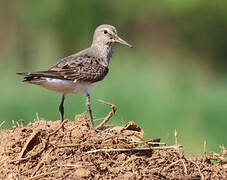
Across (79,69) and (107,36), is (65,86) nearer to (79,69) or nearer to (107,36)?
(79,69)

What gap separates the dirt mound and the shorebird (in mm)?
1969

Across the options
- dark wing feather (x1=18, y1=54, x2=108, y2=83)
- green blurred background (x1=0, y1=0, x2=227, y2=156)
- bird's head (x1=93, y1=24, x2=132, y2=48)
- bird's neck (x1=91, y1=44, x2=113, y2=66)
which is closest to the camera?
dark wing feather (x1=18, y1=54, x2=108, y2=83)

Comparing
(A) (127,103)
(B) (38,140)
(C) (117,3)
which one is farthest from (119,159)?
(C) (117,3)

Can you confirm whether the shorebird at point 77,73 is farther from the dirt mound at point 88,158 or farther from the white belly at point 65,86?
the dirt mound at point 88,158

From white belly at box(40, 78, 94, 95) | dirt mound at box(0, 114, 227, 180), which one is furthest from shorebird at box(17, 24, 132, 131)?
dirt mound at box(0, 114, 227, 180)

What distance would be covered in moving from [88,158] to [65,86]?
2.97 meters

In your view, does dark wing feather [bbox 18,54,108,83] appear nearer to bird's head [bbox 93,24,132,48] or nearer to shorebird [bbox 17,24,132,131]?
shorebird [bbox 17,24,132,131]

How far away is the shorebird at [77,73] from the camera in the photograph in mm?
8516

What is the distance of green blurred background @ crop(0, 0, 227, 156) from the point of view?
15.8 meters

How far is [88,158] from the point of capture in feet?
19.4

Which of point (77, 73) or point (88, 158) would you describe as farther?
point (77, 73)

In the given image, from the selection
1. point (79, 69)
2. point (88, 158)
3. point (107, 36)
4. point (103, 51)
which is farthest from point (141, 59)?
point (88, 158)

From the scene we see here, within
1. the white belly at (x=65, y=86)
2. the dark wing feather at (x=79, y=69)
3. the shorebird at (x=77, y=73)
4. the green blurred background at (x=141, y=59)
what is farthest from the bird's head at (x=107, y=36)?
the green blurred background at (x=141, y=59)

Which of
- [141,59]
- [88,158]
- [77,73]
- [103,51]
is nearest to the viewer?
[88,158]
